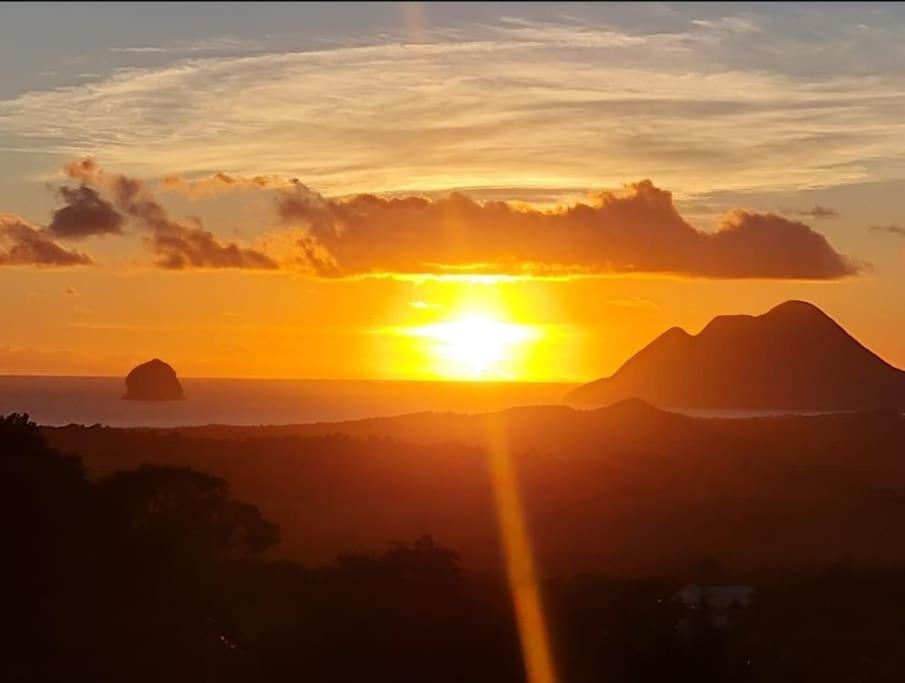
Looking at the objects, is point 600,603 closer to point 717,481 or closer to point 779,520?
point 779,520

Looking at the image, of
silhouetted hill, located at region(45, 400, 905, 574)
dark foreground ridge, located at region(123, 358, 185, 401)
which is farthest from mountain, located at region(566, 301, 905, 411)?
silhouetted hill, located at region(45, 400, 905, 574)

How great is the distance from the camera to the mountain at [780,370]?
570ft

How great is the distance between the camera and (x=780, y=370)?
179 meters

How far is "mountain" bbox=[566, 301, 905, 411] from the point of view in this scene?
173875 millimetres

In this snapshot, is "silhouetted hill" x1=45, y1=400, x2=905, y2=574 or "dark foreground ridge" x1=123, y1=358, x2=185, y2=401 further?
"dark foreground ridge" x1=123, y1=358, x2=185, y2=401

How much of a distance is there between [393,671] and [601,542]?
88.1ft

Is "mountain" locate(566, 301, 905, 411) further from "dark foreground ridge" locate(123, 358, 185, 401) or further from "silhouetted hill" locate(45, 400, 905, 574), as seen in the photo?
"silhouetted hill" locate(45, 400, 905, 574)

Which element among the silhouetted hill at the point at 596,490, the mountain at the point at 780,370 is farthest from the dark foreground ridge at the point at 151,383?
the silhouetted hill at the point at 596,490

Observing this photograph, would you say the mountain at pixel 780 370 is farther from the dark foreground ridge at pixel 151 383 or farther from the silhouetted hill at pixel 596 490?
the silhouetted hill at pixel 596 490

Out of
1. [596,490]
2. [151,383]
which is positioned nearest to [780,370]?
[151,383]

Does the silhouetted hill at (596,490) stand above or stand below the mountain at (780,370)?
below

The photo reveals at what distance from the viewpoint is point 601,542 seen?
4472cm

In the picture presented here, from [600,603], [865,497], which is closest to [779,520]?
[865,497]

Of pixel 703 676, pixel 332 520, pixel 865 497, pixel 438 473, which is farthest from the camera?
pixel 438 473
